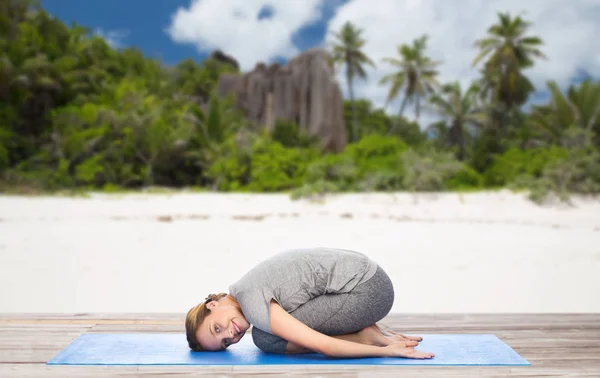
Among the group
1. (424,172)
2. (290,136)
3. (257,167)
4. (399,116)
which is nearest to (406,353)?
(424,172)

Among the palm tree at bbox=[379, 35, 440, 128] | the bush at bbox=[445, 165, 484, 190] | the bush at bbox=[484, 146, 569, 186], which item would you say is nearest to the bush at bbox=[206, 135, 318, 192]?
the bush at bbox=[445, 165, 484, 190]

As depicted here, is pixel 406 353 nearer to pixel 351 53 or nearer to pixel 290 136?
pixel 290 136

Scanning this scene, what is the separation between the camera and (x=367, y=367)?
1560 millimetres

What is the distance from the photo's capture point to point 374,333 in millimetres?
1725

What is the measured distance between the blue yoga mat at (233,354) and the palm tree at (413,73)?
17.3 m

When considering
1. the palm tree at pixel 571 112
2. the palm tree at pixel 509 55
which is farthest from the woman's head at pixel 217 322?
the palm tree at pixel 509 55

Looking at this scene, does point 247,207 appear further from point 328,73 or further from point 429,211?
point 328,73

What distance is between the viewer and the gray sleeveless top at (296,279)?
5.10 feet

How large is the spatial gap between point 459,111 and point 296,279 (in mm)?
16862

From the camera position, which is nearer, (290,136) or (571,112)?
(571,112)

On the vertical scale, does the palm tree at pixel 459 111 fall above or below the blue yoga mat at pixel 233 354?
above

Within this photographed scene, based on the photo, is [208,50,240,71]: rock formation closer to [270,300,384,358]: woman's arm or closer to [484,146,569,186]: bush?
[484,146,569,186]: bush

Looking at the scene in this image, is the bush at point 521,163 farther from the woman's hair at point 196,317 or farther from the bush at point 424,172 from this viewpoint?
the woman's hair at point 196,317

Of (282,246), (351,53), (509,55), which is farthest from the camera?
(351,53)
